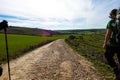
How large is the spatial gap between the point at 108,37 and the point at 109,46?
0.34 meters

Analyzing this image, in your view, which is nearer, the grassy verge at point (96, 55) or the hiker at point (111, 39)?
the hiker at point (111, 39)

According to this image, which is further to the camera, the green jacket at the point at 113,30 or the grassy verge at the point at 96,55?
the grassy verge at the point at 96,55

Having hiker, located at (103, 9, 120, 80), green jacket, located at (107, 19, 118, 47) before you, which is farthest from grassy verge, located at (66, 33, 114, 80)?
green jacket, located at (107, 19, 118, 47)

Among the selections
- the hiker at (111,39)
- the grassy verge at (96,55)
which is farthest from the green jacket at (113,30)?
the grassy verge at (96,55)

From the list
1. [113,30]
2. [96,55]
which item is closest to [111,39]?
[113,30]

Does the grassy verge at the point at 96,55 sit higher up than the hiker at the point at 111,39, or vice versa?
the hiker at the point at 111,39

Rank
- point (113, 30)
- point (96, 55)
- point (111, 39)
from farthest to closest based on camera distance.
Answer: point (96, 55) → point (111, 39) → point (113, 30)

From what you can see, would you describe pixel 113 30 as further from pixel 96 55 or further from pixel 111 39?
pixel 96 55

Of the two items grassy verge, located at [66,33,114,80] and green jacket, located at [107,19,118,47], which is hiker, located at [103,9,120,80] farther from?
grassy verge, located at [66,33,114,80]

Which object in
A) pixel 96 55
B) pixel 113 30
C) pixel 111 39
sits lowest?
pixel 96 55

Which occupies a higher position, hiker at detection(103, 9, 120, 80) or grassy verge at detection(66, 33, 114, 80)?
hiker at detection(103, 9, 120, 80)

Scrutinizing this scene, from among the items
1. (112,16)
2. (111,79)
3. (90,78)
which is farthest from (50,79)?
(112,16)

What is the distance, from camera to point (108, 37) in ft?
24.9

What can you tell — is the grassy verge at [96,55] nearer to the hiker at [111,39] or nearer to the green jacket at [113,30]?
the hiker at [111,39]
